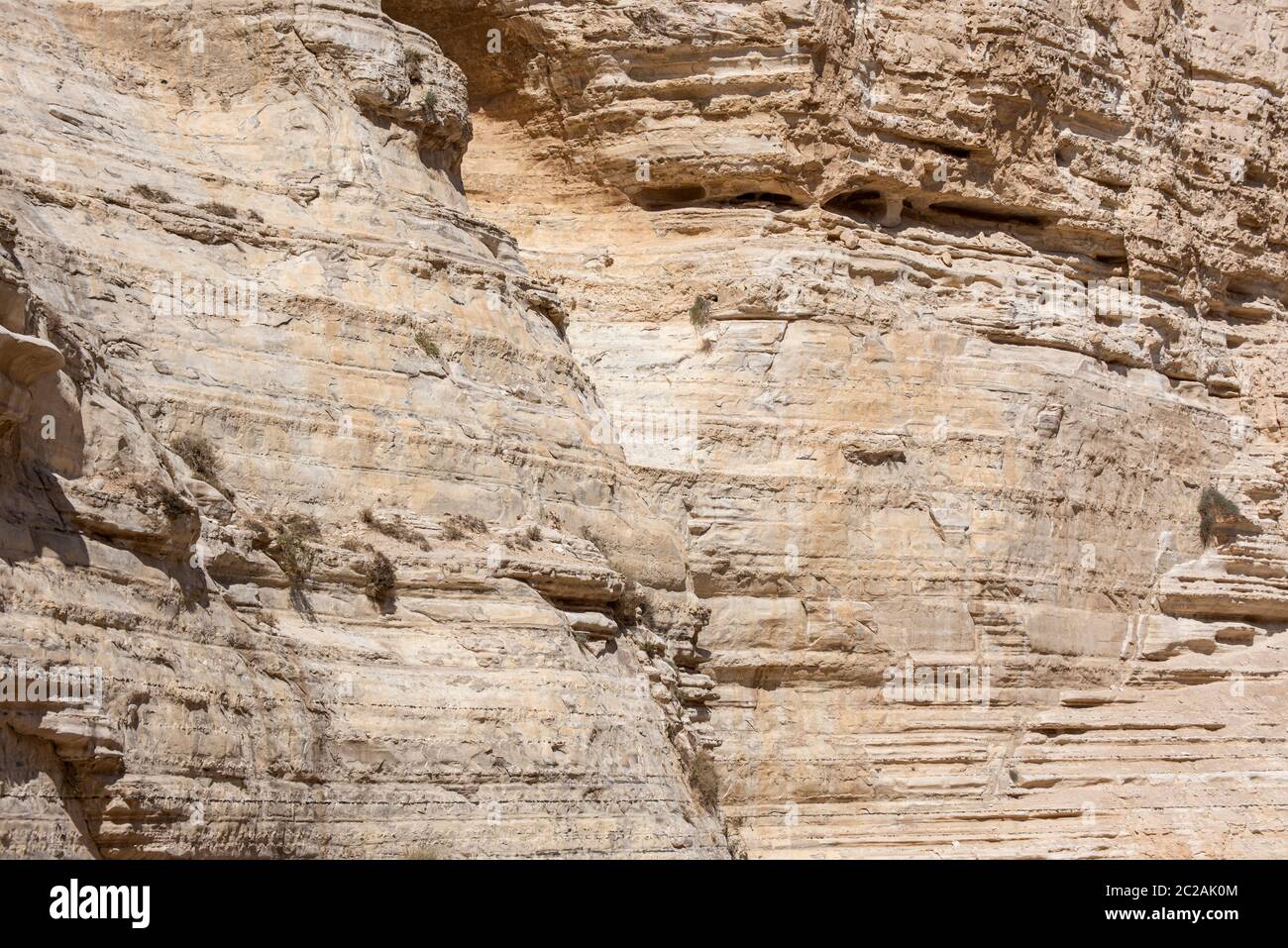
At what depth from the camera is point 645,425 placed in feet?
91.6

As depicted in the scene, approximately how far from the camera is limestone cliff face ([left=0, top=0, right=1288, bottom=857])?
60.3 feet

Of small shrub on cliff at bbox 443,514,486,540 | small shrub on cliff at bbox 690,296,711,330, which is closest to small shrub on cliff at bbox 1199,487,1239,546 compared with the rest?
small shrub on cliff at bbox 690,296,711,330

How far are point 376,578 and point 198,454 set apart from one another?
177 cm

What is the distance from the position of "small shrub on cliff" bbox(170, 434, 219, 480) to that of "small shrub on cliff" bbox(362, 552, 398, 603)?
57.1 inches

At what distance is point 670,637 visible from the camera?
25281 mm

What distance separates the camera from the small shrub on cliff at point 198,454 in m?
20.1

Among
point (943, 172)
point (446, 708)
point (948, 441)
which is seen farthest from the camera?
point (943, 172)

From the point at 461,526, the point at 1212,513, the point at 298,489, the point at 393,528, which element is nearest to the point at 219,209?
the point at 298,489

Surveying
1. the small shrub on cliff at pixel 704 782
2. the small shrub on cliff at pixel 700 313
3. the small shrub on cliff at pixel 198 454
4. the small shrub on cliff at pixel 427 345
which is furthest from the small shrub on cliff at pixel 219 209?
the small shrub on cliff at pixel 700 313

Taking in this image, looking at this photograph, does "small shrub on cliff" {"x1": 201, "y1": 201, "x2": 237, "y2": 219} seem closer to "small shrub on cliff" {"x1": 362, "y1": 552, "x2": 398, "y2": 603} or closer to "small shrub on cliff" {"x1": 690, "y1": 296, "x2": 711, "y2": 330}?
"small shrub on cliff" {"x1": 362, "y1": 552, "x2": 398, "y2": 603}

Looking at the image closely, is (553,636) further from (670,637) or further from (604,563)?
(670,637)

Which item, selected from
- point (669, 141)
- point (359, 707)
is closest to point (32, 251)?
point (359, 707)

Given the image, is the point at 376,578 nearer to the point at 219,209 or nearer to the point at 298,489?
the point at 298,489

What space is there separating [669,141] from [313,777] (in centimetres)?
1352
